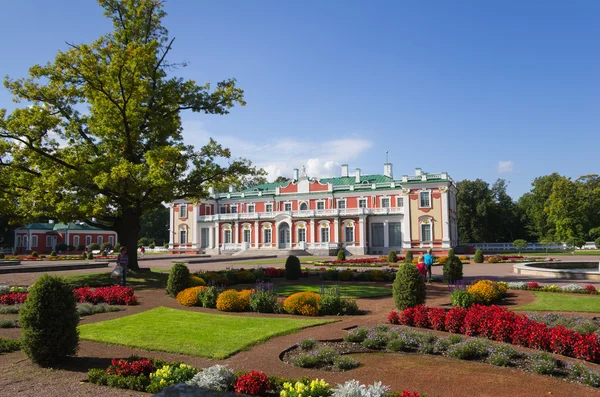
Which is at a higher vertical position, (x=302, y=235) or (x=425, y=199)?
(x=425, y=199)

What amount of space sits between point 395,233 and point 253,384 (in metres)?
46.1

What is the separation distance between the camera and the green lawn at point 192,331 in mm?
8477

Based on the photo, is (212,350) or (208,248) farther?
(208,248)

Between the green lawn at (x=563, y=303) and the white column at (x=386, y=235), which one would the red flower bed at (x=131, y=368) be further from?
the white column at (x=386, y=235)

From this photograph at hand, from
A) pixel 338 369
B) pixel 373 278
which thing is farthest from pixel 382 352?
pixel 373 278

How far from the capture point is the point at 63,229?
65312 millimetres

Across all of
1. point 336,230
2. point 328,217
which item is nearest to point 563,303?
point 336,230

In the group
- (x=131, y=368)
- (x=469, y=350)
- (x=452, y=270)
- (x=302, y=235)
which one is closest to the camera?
(x=131, y=368)

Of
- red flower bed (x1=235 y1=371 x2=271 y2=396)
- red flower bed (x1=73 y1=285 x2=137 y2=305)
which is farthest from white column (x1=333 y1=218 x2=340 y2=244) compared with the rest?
red flower bed (x1=235 y1=371 x2=271 y2=396)

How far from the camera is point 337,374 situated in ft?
22.4

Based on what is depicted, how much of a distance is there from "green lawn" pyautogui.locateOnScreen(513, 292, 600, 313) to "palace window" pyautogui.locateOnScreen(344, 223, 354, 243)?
36.4 meters

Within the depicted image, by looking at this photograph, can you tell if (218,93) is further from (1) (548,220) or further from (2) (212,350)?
(1) (548,220)

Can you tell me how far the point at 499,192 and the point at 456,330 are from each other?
64.0 m

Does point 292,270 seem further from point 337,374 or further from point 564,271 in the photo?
point 337,374
